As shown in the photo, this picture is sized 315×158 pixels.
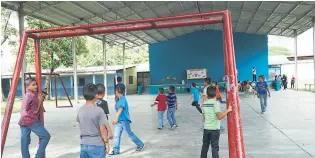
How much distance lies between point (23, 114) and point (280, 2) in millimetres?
17129

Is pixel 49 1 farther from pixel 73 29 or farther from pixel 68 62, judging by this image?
pixel 68 62

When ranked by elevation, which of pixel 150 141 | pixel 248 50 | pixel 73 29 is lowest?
pixel 150 141

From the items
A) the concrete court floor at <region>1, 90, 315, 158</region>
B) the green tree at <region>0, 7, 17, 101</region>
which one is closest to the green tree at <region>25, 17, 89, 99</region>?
the green tree at <region>0, 7, 17, 101</region>

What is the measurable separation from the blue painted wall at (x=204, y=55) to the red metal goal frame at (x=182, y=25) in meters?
25.7

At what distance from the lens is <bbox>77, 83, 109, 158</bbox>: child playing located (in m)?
3.79

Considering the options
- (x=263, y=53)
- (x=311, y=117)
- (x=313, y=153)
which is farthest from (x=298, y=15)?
(x=313, y=153)

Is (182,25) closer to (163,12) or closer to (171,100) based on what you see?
(171,100)

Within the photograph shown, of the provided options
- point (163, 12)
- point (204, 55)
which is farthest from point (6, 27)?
point (204, 55)

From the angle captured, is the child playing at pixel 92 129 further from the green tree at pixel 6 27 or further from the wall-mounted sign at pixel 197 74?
the wall-mounted sign at pixel 197 74

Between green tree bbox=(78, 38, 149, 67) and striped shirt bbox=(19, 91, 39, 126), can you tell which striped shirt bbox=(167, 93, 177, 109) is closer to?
striped shirt bbox=(19, 91, 39, 126)

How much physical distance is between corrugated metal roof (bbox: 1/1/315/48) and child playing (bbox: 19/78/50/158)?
1005 cm

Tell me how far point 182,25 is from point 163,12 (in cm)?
1660

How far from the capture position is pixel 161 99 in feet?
28.9

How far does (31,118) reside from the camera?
5.04 meters
